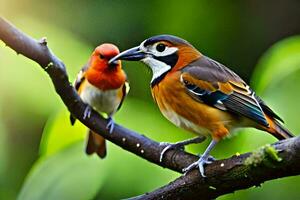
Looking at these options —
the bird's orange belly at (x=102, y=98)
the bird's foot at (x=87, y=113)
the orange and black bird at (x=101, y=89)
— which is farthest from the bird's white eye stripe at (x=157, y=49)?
the bird's orange belly at (x=102, y=98)

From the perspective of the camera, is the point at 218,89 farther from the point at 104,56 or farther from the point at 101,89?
the point at 101,89

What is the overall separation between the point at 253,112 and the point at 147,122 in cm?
114

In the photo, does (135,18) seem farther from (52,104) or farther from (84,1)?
(52,104)

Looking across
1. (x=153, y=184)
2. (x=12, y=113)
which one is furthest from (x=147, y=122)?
(x=12, y=113)

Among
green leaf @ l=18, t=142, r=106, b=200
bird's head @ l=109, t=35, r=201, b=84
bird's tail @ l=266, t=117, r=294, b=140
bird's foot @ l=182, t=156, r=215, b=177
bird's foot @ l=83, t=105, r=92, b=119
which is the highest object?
bird's head @ l=109, t=35, r=201, b=84

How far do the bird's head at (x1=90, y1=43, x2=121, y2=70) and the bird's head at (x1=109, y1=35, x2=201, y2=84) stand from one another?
0.20ft

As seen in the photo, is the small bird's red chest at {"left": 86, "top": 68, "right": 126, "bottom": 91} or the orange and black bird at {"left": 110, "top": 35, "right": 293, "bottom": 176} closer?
the orange and black bird at {"left": 110, "top": 35, "right": 293, "bottom": 176}

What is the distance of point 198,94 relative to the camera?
66.2 inches

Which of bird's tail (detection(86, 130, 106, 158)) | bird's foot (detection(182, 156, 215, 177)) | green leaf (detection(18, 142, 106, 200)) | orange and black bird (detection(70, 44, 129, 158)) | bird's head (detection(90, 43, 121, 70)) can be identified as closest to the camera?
bird's foot (detection(182, 156, 215, 177))

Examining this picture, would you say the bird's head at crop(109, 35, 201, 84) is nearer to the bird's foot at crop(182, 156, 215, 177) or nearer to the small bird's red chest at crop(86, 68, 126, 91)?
the bird's foot at crop(182, 156, 215, 177)

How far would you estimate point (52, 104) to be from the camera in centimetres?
309

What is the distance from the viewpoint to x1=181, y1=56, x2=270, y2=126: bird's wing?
1658 mm

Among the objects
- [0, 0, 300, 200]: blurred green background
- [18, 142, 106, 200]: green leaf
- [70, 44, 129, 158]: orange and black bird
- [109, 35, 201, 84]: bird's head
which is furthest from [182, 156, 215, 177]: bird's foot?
[18, 142, 106, 200]: green leaf

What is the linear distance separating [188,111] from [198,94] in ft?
0.15
